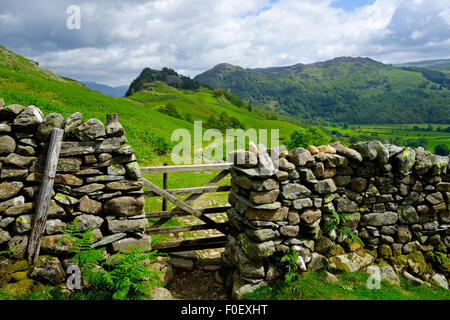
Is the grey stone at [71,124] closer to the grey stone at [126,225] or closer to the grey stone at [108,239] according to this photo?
the grey stone at [126,225]

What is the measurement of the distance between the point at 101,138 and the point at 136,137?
16.2 metres

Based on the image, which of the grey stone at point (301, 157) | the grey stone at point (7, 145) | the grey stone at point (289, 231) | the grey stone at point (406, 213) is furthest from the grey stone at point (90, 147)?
the grey stone at point (406, 213)

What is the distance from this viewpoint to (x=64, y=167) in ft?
18.1

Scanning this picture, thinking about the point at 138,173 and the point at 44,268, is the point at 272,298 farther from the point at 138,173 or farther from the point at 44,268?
the point at 44,268

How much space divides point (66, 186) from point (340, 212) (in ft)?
22.2

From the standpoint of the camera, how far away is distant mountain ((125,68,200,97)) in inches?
6625

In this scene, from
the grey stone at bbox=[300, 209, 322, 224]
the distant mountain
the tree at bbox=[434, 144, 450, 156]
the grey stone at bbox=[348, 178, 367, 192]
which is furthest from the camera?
the distant mountain

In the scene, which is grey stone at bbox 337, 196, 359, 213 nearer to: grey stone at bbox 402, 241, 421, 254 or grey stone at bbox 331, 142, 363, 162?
grey stone at bbox 331, 142, 363, 162

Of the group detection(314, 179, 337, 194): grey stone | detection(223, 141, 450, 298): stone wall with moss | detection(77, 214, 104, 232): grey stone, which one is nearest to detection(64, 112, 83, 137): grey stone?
detection(77, 214, 104, 232): grey stone

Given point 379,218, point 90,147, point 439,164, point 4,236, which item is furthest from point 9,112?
point 439,164

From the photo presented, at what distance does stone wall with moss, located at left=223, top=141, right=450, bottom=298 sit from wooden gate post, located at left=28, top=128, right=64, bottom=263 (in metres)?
3.92

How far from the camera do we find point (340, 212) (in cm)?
709

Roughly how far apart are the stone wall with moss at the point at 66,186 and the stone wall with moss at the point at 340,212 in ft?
8.78
